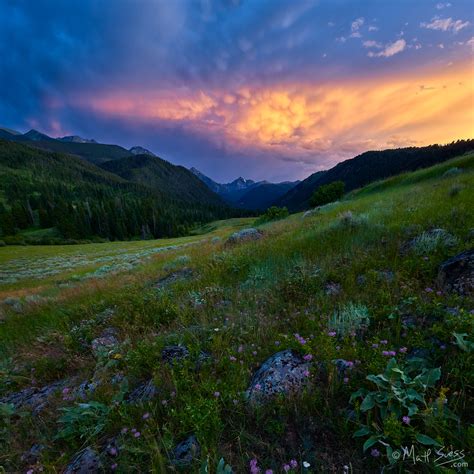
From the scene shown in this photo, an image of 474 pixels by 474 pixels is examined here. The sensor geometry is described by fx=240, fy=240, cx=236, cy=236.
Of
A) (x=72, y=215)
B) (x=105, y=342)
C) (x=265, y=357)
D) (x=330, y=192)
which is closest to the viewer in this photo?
(x=265, y=357)

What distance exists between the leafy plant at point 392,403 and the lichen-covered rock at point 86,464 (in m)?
2.31

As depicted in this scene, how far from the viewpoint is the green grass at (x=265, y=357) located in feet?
6.72

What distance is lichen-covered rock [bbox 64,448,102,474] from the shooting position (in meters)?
2.16

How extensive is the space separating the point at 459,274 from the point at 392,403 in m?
2.89

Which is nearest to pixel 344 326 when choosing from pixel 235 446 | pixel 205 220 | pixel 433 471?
pixel 433 471


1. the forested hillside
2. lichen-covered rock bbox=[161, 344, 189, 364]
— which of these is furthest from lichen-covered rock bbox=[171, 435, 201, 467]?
the forested hillside

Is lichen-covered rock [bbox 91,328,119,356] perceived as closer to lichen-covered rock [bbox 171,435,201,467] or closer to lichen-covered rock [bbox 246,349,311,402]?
lichen-covered rock [bbox 171,435,201,467]

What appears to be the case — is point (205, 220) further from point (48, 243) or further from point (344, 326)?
point (344, 326)

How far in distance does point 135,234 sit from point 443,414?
5074 inches

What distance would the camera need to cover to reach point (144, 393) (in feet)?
9.58

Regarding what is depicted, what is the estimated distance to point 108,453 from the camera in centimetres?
228

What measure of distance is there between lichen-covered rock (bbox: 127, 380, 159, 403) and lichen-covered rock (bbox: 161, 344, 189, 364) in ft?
1.29
